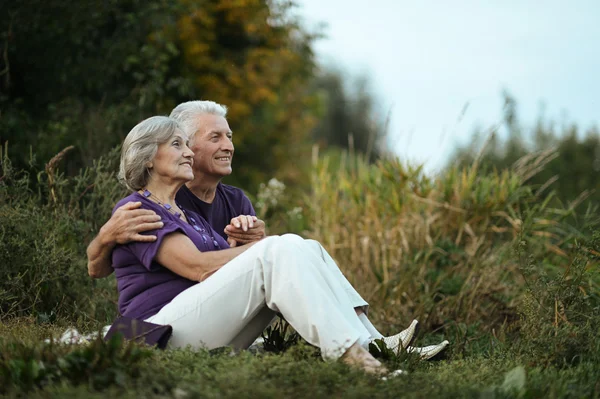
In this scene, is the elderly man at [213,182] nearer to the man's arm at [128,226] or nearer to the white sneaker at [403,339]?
the man's arm at [128,226]

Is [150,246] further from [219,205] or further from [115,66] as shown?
[115,66]

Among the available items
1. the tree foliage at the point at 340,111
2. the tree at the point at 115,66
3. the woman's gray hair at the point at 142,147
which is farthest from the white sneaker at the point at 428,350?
the tree foliage at the point at 340,111

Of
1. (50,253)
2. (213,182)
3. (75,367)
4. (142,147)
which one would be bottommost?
(50,253)

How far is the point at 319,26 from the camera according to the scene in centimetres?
1451

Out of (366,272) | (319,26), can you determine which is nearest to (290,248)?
(366,272)

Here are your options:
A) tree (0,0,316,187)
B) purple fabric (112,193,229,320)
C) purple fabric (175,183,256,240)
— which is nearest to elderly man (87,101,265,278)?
purple fabric (175,183,256,240)

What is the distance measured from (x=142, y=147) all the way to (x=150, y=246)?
1.82ft

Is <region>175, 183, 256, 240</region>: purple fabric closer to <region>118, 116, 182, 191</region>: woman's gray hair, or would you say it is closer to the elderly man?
the elderly man

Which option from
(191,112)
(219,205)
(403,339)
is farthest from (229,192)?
(403,339)

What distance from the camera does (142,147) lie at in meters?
3.85

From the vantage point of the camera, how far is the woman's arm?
3.53m

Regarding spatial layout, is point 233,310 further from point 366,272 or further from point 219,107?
point 366,272

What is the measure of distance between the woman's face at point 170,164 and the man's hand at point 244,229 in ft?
1.18

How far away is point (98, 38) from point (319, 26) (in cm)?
665
